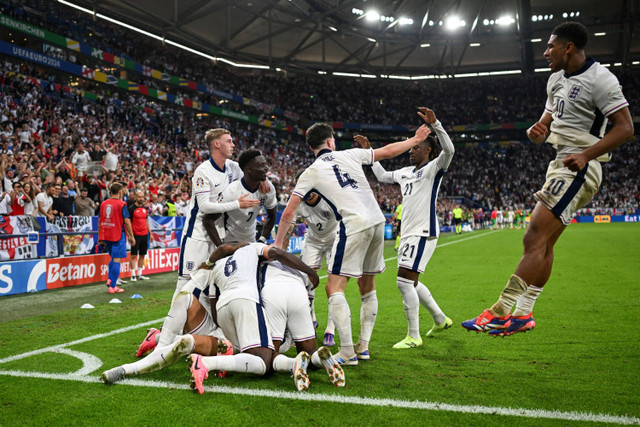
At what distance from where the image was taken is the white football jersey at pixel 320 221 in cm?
653

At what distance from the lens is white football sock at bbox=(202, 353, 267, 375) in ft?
13.5

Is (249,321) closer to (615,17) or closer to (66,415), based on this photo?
(66,415)

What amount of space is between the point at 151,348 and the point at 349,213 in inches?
99.0

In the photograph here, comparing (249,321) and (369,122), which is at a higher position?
(369,122)

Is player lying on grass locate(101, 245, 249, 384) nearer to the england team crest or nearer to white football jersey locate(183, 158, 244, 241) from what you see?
white football jersey locate(183, 158, 244, 241)

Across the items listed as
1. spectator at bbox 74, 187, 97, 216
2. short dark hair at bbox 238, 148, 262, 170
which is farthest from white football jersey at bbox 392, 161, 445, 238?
spectator at bbox 74, 187, 97, 216

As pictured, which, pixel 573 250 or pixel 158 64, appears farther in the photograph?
pixel 158 64

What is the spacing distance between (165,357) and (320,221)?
2955 mm

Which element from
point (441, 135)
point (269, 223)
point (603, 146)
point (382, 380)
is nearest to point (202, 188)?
point (269, 223)

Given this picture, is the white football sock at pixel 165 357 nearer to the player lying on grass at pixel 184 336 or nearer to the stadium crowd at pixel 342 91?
the player lying on grass at pixel 184 336

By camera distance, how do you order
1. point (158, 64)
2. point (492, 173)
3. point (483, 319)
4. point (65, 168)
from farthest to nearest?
point (492, 173) < point (158, 64) < point (65, 168) < point (483, 319)

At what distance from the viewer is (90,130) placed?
73.4ft

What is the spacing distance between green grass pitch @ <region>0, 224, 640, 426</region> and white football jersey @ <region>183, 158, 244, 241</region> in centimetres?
152

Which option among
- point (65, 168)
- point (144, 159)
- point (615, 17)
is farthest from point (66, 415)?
point (615, 17)
